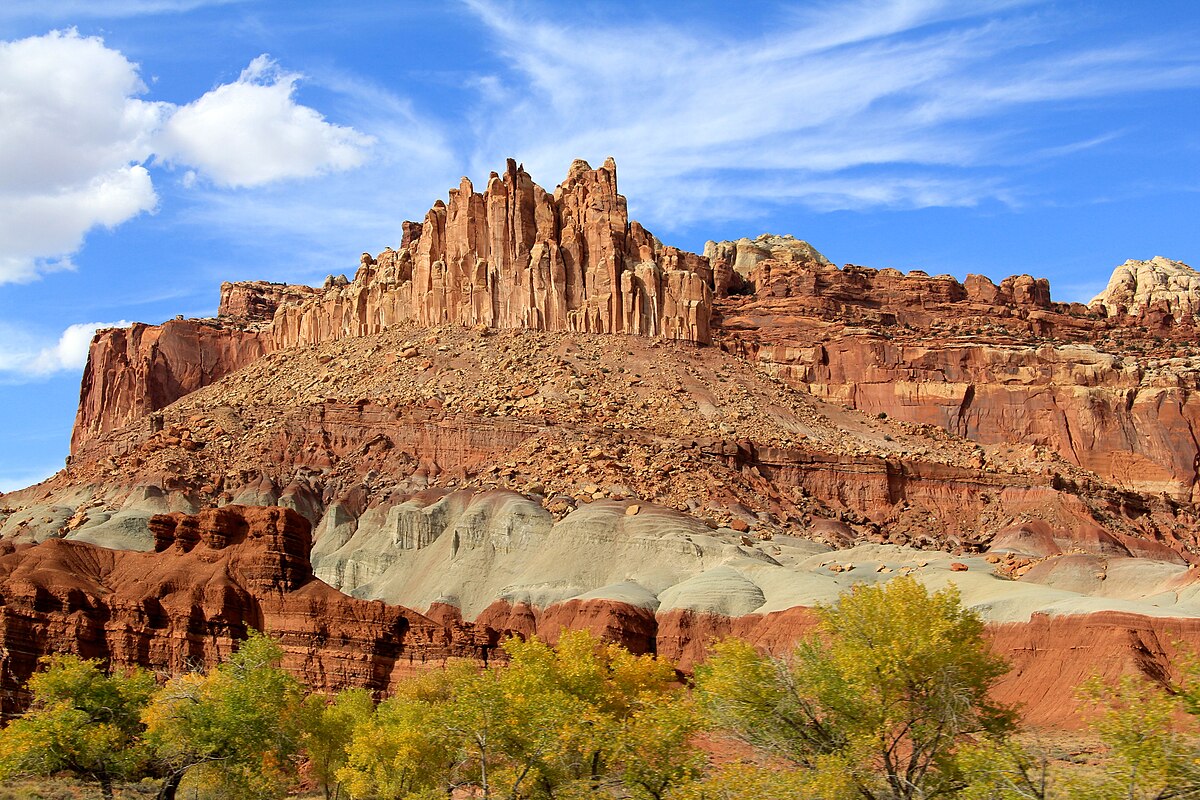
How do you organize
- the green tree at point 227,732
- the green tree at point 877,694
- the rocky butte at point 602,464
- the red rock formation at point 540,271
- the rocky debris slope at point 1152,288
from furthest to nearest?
the rocky debris slope at point 1152,288
the red rock formation at point 540,271
the rocky butte at point 602,464
the green tree at point 227,732
the green tree at point 877,694

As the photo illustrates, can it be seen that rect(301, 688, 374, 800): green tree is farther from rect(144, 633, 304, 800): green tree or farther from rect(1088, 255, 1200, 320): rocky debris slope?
rect(1088, 255, 1200, 320): rocky debris slope

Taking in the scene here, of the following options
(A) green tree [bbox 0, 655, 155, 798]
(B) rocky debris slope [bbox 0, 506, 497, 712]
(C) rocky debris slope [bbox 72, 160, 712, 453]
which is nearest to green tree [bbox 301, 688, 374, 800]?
(A) green tree [bbox 0, 655, 155, 798]

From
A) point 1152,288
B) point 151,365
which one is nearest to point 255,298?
point 151,365

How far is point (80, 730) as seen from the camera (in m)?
39.7

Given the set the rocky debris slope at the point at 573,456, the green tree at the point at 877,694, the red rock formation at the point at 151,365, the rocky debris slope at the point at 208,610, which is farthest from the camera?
the red rock formation at the point at 151,365

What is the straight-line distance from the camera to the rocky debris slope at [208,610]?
2067 inches

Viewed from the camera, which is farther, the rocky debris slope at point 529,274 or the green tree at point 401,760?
the rocky debris slope at point 529,274

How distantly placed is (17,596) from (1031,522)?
64525mm

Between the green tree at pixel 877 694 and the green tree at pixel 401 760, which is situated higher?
the green tree at pixel 877 694

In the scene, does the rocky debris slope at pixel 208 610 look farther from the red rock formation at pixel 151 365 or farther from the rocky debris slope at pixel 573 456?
the red rock formation at pixel 151 365

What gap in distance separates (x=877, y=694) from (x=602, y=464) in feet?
191

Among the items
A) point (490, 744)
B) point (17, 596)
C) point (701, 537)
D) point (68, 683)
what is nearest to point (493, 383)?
point (701, 537)

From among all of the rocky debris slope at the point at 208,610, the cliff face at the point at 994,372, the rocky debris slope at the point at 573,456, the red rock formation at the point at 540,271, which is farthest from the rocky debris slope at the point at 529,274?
the rocky debris slope at the point at 208,610

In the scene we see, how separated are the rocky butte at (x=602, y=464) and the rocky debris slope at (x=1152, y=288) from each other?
11588 mm
